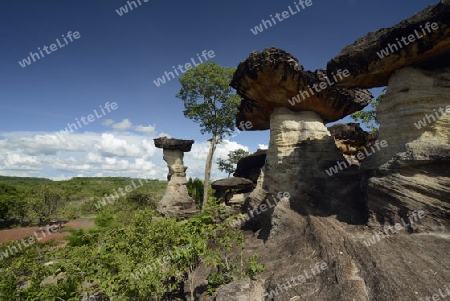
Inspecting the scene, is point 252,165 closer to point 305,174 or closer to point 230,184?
point 230,184

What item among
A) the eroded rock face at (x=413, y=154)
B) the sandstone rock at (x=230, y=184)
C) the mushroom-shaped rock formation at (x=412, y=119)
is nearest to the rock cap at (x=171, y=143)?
the sandstone rock at (x=230, y=184)

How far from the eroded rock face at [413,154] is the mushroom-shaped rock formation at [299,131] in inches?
57.9

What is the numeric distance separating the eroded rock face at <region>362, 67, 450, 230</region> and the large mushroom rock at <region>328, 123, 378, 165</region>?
7.23 meters

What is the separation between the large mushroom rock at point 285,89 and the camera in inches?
408

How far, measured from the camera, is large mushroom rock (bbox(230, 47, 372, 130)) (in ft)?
34.0

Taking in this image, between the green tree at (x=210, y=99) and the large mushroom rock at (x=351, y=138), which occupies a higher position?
the green tree at (x=210, y=99)

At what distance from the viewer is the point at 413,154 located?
6.62m

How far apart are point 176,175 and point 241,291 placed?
21859 millimetres

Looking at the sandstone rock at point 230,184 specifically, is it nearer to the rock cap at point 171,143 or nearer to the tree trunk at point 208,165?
the tree trunk at point 208,165

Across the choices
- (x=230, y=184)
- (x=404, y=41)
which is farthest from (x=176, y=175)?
(x=404, y=41)

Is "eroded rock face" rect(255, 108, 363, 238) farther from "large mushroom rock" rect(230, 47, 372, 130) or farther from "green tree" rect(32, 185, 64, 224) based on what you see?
"green tree" rect(32, 185, 64, 224)

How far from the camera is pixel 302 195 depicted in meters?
9.77

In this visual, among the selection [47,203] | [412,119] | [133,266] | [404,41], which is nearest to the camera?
[133,266]

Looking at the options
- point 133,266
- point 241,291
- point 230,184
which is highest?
point 133,266
